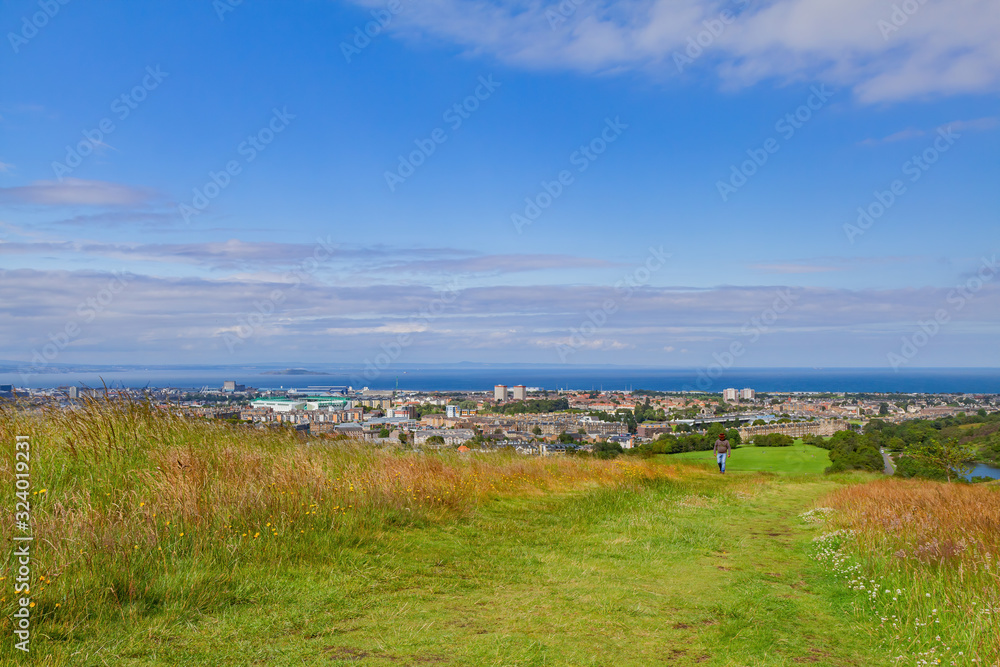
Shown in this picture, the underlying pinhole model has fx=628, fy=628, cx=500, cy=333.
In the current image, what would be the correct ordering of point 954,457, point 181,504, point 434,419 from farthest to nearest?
point 434,419, point 954,457, point 181,504

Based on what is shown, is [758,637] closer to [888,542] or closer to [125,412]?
[888,542]

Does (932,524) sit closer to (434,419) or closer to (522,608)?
(522,608)

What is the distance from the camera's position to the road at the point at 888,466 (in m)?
20.7

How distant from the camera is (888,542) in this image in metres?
7.36

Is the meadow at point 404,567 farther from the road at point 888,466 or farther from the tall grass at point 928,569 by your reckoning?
the road at point 888,466

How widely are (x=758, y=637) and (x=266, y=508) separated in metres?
5.16

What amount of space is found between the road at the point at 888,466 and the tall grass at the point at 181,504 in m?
16.0

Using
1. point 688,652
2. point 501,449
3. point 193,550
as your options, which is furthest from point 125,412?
point 501,449

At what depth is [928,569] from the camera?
6133 mm

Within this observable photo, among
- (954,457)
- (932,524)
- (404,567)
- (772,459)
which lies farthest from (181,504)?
(772,459)

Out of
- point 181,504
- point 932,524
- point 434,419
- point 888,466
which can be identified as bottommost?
point 888,466

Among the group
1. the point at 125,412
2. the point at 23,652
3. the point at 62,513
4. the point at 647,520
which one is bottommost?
the point at 647,520

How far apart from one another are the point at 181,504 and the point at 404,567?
93.7 inches

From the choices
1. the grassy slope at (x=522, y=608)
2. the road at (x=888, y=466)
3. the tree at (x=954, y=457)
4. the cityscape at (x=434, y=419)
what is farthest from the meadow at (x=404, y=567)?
the road at (x=888, y=466)
